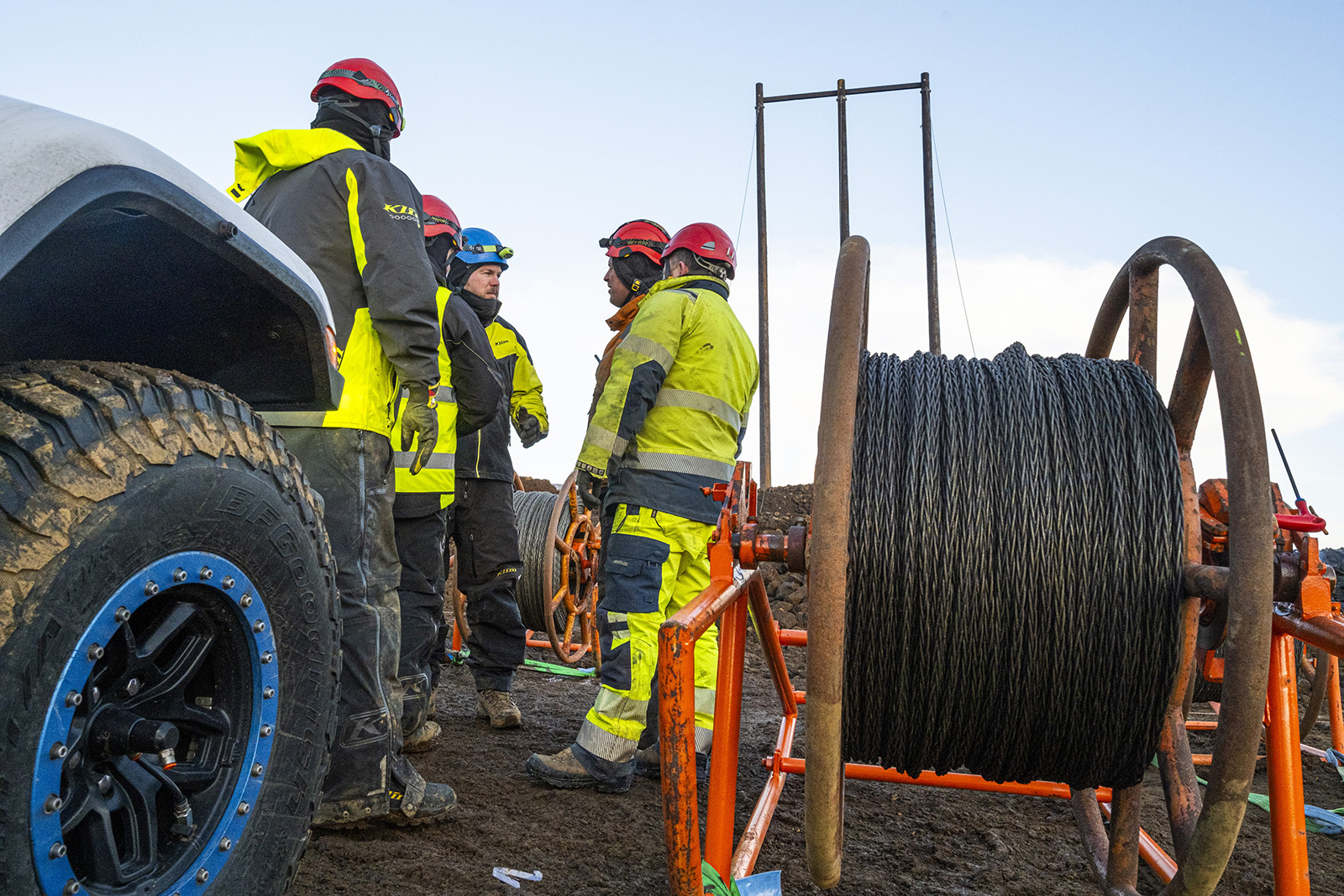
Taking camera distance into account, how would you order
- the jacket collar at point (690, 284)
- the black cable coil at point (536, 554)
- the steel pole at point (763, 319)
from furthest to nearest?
the steel pole at point (763, 319)
the black cable coil at point (536, 554)
the jacket collar at point (690, 284)

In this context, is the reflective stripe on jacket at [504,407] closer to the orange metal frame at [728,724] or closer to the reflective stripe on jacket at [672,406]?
the reflective stripe on jacket at [672,406]

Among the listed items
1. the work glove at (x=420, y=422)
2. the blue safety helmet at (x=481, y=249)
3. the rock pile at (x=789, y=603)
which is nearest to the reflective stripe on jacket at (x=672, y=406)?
the work glove at (x=420, y=422)

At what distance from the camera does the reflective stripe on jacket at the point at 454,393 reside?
12.5 feet

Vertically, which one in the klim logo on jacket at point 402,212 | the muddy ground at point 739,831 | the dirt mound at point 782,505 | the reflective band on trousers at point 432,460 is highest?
the klim logo on jacket at point 402,212

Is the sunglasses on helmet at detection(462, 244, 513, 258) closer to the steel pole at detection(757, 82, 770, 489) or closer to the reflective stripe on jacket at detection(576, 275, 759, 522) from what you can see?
the reflective stripe on jacket at detection(576, 275, 759, 522)

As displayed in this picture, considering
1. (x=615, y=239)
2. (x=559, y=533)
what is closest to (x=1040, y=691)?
(x=615, y=239)

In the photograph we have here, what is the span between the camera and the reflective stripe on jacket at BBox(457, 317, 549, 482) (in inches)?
196

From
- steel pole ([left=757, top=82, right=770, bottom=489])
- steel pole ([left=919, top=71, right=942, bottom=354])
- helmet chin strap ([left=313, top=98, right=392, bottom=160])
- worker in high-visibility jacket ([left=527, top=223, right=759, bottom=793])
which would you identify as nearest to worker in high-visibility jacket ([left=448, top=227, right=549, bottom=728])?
worker in high-visibility jacket ([left=527, top=223, right=759, bottom=793])

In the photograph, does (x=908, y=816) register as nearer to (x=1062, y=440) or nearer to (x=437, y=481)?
(x=1062, y=440)

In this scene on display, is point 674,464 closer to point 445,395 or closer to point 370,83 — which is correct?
point 445,395

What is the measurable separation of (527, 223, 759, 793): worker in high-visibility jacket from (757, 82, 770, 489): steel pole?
7.27 meters

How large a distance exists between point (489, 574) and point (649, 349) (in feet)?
5.65

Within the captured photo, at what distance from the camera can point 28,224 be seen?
116cm

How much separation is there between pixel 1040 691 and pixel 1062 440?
0.63 meters
